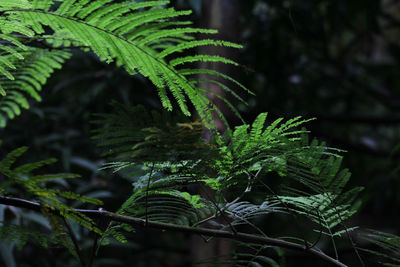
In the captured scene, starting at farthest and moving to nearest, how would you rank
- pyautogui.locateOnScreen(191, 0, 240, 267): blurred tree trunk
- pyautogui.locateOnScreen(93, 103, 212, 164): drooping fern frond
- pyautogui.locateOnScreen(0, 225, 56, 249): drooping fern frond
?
pyautogui.locateOnScreen(191, 0, 240, 267): blurred tree trunk → pyautogui.locateOnScreen(0, 225, 56, 249): drooping fern frond → pyautogui.locateOnScreen(93, 103, 212, 164): drooping fern frond

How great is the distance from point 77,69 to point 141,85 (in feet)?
1.28

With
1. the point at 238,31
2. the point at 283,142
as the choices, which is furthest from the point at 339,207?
the point at 238,31

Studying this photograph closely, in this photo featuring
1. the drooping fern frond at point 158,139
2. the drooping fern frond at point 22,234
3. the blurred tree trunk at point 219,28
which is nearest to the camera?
the drooping fern frond at point 158,139

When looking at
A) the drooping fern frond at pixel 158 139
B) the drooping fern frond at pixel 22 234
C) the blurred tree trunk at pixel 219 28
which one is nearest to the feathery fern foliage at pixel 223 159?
the drooping fern frond at pixel 158 139

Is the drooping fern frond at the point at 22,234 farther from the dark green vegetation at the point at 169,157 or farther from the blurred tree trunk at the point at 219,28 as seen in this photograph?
the blurred tree trunk at the point at 219,28

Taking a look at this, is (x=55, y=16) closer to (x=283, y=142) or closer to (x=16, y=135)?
(x=283, y=142)

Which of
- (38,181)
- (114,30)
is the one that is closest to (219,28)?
(114,30)

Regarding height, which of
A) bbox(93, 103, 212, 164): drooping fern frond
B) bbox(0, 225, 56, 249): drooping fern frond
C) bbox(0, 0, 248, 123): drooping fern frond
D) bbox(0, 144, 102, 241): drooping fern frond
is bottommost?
bbox(0, 225, 56, 249): drooping fern frond

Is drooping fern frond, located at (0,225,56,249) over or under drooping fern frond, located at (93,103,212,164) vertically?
under

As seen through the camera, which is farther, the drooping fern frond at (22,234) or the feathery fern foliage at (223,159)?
the drooping fern frond at (22,234)

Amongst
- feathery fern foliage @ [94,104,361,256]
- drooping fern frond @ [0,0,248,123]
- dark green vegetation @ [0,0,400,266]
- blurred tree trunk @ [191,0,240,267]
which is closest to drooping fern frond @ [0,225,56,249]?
dark green vegetation @ [0,0,400,266]

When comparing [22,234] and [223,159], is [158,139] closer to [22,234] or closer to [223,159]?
[223,159]

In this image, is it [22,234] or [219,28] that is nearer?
[22,234]

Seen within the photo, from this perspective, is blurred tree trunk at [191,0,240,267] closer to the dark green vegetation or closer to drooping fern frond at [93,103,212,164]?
the dark green vegetation
